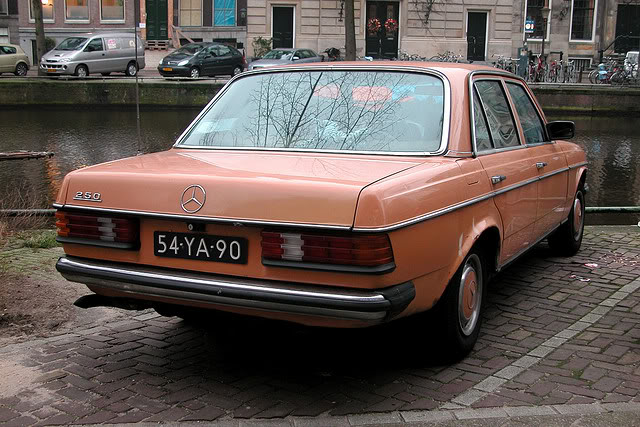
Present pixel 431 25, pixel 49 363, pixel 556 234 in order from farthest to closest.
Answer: pixel 431 25 < pixel 556 234 < pixel 49 363

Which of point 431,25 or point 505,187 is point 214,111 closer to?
point 505,187

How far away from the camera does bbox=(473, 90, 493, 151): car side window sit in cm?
477

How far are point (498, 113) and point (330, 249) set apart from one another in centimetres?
227

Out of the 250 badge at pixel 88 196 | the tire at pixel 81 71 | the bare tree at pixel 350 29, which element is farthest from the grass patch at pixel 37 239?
the bare tree at pixel 350 29

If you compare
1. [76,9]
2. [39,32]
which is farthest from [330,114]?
[76,9]

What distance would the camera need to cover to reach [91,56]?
31766mm

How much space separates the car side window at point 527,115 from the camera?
19.0 ft

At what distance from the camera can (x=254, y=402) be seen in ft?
12.8

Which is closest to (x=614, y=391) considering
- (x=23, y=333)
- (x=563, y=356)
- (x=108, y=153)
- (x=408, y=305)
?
(x=563, y=356)

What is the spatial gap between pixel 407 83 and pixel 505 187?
0.88 meters

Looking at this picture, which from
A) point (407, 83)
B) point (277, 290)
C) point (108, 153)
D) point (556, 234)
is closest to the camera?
point (277, 290)

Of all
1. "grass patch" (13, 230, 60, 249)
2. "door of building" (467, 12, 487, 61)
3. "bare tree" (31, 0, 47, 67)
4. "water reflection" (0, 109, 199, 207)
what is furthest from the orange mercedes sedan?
"door of building" (467, 12, 487, 61)

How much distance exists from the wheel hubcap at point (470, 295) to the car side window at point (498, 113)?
0.94 m

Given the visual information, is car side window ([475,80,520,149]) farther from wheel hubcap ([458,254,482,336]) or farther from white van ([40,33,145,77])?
white van ([40,33,145,77])
